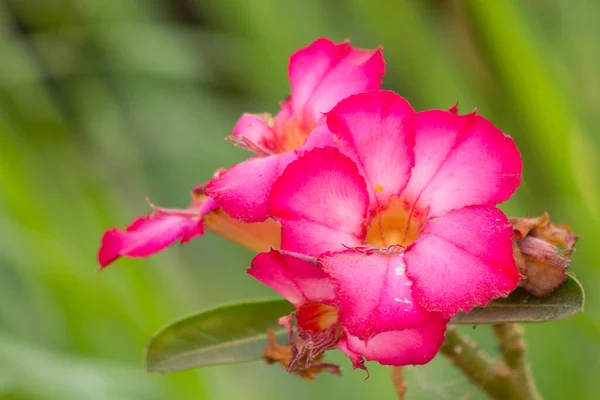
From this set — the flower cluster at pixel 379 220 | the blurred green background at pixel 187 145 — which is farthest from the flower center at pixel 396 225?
the blurred green background at pixel 187 145

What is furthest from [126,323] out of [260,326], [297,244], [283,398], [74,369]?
[297,244]

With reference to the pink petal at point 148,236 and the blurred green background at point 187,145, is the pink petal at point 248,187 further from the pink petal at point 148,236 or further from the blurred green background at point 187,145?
the blurred green background at point 187,145

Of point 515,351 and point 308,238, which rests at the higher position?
point 308,238

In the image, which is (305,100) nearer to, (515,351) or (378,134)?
(378,134)

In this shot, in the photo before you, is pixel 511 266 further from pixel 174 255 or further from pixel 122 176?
pixel 122 176

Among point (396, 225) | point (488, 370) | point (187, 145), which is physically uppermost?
point (187, 145)

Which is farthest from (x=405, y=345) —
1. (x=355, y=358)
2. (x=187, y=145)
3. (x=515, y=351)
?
(x=187, y=145)

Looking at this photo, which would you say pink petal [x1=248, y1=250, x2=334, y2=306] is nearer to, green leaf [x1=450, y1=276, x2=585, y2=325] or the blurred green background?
green leaf [x1=450, y1=276, x2=585, y2=325]
